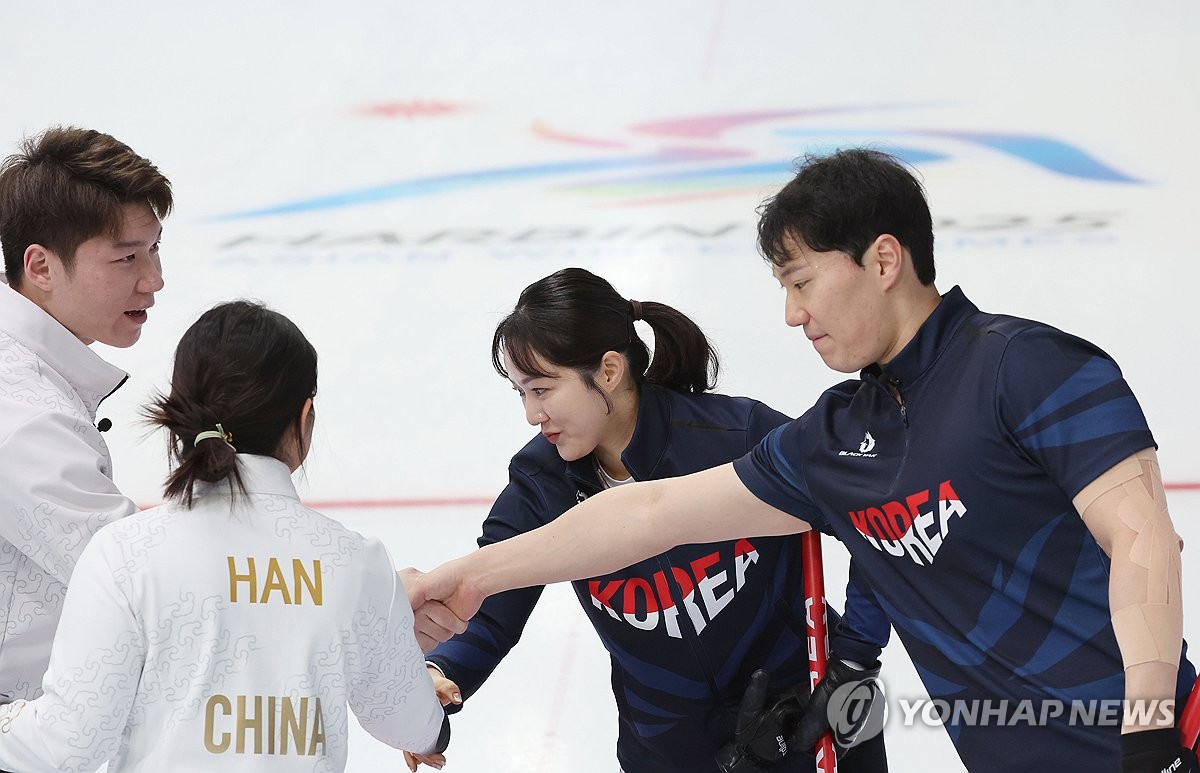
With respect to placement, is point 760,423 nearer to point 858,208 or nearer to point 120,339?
point 858,208

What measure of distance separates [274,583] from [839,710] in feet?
3.21

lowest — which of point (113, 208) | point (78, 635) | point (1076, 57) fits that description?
point (78, 635)

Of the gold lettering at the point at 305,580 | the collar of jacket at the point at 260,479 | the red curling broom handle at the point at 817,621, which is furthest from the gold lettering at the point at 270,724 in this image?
the red curling broom handle at the point at 817,621

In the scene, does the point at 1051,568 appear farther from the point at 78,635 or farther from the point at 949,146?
the point at 949,146

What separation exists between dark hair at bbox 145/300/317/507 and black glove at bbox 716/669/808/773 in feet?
2.95

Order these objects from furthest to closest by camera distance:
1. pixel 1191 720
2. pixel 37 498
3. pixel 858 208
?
pixel 858 208 → pixel 37 498 → pixel 1191 720

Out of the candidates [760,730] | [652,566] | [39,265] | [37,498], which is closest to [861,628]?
[760,730]

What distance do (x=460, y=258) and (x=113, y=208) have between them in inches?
122

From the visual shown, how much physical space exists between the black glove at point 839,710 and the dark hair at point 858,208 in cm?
65

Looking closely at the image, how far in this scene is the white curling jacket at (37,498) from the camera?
1569 mm

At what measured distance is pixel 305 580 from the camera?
1381 millimetres

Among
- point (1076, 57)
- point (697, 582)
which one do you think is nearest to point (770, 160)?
point (1076, 57)

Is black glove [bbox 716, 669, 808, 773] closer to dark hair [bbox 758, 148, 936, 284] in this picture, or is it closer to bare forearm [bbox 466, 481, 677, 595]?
bare forearm [bbox 466, 481, 677, 595]

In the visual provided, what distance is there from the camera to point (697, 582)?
6.63ft
